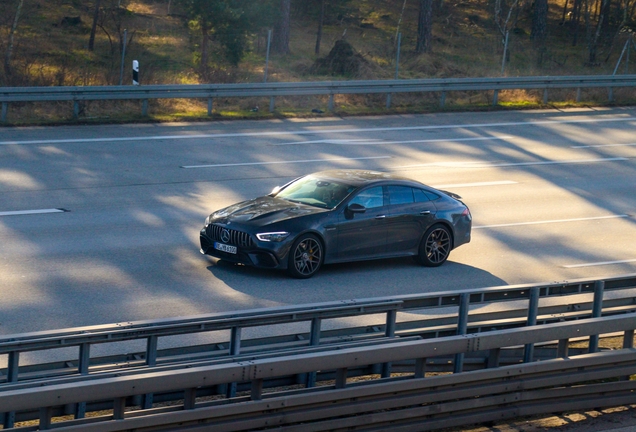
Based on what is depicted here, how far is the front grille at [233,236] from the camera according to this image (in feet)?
41.0

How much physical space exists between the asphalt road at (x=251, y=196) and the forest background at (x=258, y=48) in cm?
339

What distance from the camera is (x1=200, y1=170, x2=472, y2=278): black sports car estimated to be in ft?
41.2

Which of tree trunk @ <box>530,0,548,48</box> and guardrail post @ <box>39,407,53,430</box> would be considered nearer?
guardrail post @ <box>39,407,53,430</box>

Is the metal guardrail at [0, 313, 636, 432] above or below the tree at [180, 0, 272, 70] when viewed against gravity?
below

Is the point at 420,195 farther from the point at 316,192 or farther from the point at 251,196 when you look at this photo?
the point at 251,196

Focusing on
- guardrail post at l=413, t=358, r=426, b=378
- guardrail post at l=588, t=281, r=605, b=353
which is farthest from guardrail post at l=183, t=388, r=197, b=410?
guardrail post at l=588, t=281, r=605, b=353

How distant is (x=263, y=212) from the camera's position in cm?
1290

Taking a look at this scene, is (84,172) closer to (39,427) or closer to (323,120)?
(323,120)

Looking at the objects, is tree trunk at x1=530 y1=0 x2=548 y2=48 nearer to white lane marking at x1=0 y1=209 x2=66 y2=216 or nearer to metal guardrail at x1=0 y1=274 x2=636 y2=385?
white lane marking at x1=0 y1=209 x2=66 y2=216

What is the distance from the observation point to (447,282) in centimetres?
1310

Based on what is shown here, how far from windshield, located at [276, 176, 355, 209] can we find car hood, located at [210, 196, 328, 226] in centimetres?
19

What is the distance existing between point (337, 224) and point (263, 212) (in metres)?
1.09

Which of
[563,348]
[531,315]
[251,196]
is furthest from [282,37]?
[563,348]

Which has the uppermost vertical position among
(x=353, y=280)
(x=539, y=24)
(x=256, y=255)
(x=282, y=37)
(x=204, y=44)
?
(x=539, y=24)
